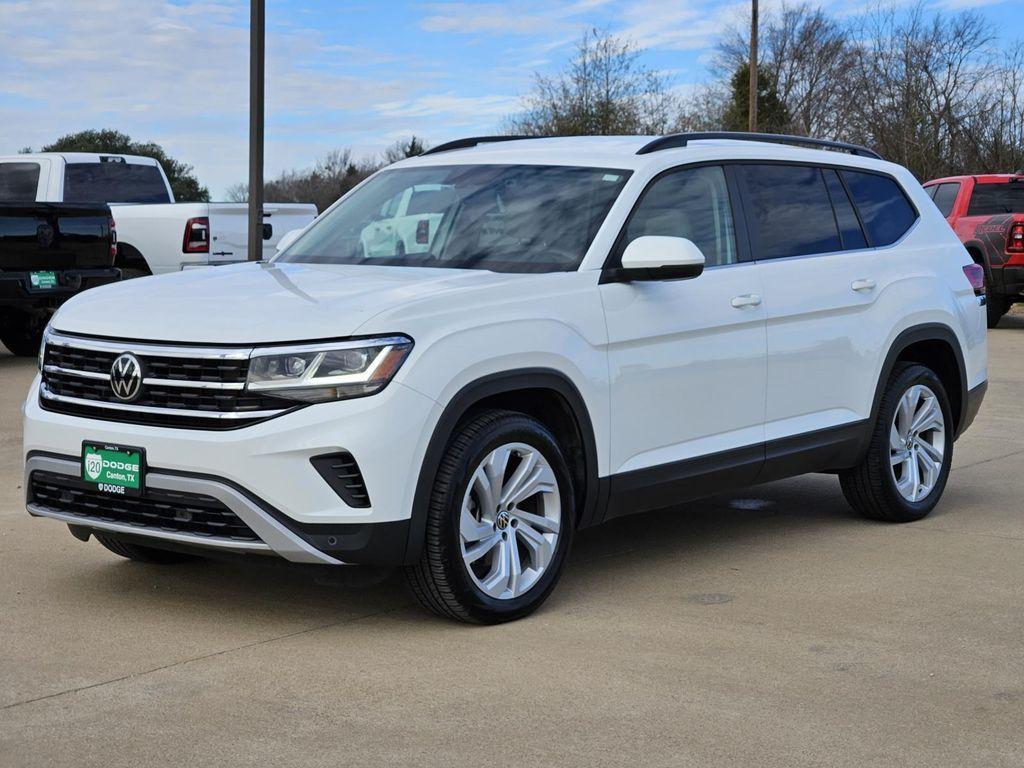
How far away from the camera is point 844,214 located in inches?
280

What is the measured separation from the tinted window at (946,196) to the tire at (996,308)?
1302 millimetres

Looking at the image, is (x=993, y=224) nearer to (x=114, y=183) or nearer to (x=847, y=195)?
(x=114, y=183)

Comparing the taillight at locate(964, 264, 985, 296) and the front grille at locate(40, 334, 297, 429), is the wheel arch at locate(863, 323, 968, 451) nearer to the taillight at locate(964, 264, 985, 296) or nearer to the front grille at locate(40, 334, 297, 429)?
the taillight at locate(964, 264, 985, 296)

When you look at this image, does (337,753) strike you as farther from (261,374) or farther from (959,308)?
(959,308)

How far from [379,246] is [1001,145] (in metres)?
37.3

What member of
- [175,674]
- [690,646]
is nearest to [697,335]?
[690,646]

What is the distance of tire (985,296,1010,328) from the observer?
19688 millimetres

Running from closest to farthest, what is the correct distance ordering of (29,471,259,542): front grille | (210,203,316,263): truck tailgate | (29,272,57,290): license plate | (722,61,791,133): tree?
1. (29,471,259,542): front grille
2. (29,272,57,290): license plate
3. (210,203,316,263): truck tailgate
4. (722,61,791,133): tree

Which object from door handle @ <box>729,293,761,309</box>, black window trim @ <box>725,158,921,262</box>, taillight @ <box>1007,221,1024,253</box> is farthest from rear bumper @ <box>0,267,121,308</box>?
taillight @ <box>1007,221,1024,253</box>

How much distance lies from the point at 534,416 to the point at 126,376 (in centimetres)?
149

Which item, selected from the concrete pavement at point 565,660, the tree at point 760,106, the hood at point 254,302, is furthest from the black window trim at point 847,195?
the tree at point 760,106

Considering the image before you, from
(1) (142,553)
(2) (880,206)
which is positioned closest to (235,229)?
(2) (880,206)

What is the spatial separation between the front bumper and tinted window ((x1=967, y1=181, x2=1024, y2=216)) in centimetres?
1613

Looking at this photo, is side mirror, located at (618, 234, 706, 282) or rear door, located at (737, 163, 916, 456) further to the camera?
rear door, located at (737, 163, 916, 456)
